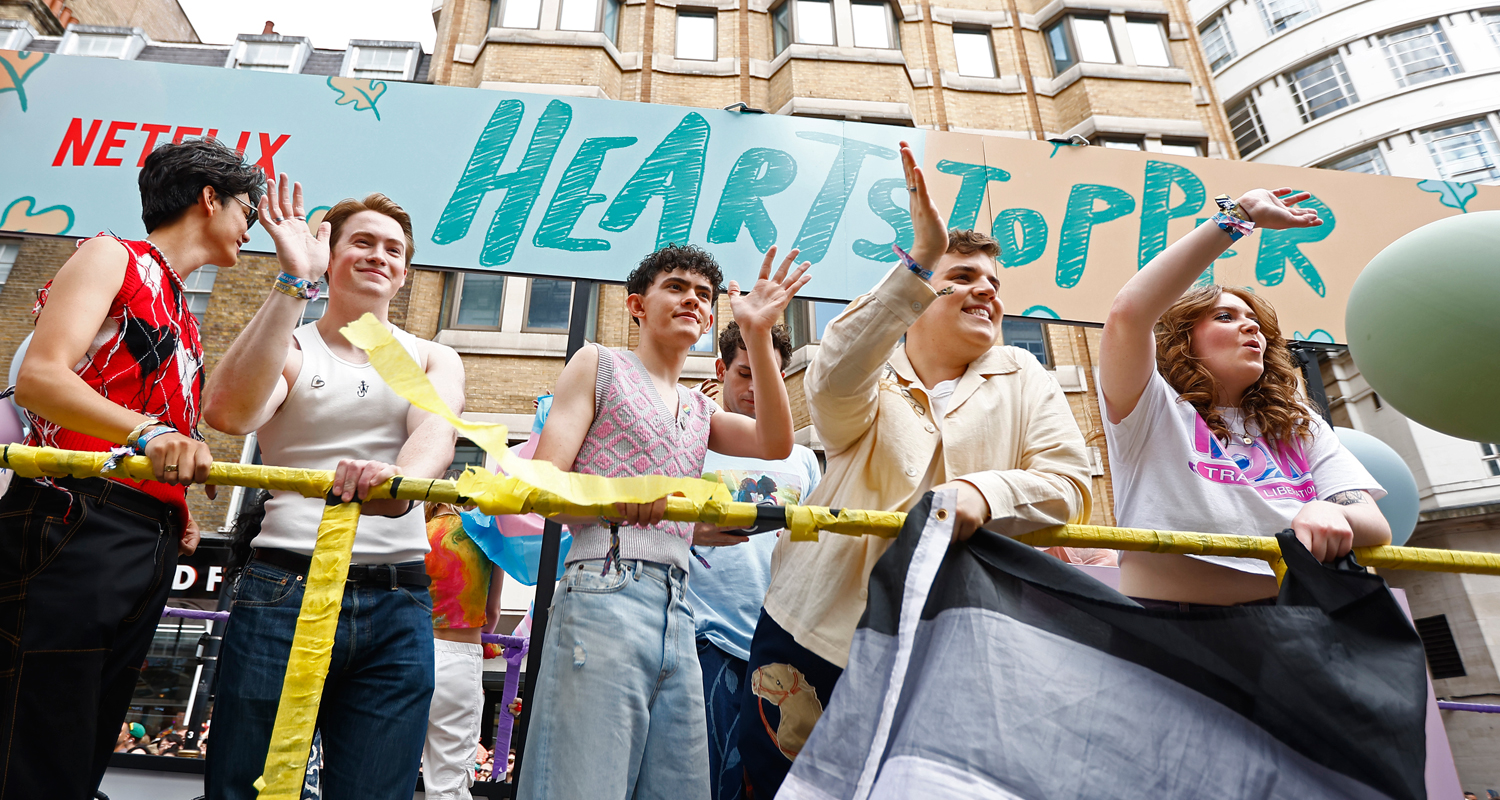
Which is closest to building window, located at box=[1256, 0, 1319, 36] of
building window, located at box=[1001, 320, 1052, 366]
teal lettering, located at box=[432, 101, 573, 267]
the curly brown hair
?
building window, located at box=[1001, 320, 1052, 366]

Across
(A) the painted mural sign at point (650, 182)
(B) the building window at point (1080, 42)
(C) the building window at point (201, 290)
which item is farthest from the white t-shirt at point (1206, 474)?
(C) the building window at point (201, 290)

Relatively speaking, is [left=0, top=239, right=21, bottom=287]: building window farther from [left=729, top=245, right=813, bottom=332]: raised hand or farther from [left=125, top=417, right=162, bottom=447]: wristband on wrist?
[left=729, top=245, right=813, bottom=332]: raised hand

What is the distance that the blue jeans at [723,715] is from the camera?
210 cm

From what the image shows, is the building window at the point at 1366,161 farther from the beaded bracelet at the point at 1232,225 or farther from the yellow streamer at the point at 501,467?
the yellow streamer at the point at 501,467

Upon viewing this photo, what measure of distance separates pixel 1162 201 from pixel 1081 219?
0.56 meters

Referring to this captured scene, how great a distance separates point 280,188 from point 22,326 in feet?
49.7

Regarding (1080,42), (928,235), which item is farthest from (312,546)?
(1080,42)

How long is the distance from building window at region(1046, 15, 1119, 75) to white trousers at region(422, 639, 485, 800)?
1450cm

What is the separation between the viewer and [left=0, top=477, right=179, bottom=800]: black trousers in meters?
1.39

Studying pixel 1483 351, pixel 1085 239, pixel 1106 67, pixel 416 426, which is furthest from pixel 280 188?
pixel 1106 67

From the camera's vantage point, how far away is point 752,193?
4371 millimetres

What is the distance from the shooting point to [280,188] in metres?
1.87

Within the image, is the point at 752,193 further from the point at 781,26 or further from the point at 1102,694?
the point at 781,26

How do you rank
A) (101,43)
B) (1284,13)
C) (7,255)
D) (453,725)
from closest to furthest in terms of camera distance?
(453,725) < (7,255) < (101,43) < (1284,13)
